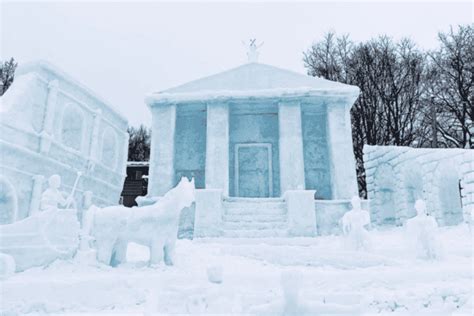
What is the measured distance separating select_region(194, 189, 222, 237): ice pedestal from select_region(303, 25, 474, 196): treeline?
45.9ft

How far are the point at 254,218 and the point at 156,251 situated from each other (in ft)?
18.7

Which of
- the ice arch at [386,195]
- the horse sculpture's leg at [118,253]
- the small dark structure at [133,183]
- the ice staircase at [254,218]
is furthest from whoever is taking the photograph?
the small dark structure at [133,183]

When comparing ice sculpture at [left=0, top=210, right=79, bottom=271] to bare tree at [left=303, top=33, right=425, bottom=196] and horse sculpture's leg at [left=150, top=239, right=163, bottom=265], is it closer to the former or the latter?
horse sculpture's leg at [left=150, top=239, right=163, bottom=265]

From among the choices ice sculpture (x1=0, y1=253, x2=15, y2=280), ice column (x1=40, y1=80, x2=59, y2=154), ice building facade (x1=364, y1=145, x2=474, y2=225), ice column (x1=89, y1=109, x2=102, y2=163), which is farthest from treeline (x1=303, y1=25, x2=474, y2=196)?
ice sculpture (x1=0, y1=253, x2=15, y2=280)

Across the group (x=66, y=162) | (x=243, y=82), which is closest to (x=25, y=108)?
(x=66, y=162)

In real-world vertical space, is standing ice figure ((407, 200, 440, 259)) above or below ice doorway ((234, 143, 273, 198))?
below

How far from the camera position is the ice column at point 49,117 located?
12.1m

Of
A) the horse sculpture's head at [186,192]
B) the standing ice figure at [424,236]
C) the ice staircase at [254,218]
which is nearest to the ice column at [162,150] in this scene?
the ice staircase at [254,218]

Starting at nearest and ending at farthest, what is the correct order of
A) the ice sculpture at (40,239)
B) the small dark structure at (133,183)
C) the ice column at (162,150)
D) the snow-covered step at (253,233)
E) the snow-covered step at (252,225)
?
1. the ice sculpture at (40,239)
2. the snow-covered step at (253,233)
3. the snow-covered step at (252,225)
4. the ice column at (162,150)
5. the small dark structure at (133,183)

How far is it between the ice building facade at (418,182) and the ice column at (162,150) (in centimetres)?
836

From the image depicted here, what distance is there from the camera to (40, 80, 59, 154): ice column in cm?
1211

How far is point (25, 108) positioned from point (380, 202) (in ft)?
43.8

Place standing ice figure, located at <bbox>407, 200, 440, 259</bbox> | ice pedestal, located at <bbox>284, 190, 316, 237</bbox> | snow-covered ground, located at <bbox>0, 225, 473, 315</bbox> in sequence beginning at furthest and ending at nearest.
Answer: ice pedestal, located at <bbox>284, 190, 316, 237</bbox> → standing ice figure, located at <bbox>407, 200, 440, 259</bbox> → snow-covered ground, located at <bbox>0, 225, 473, 315</bbox>

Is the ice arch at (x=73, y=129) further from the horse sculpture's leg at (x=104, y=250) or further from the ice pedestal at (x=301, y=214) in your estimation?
the horse sculpture's leg at (x=104, y=250)
